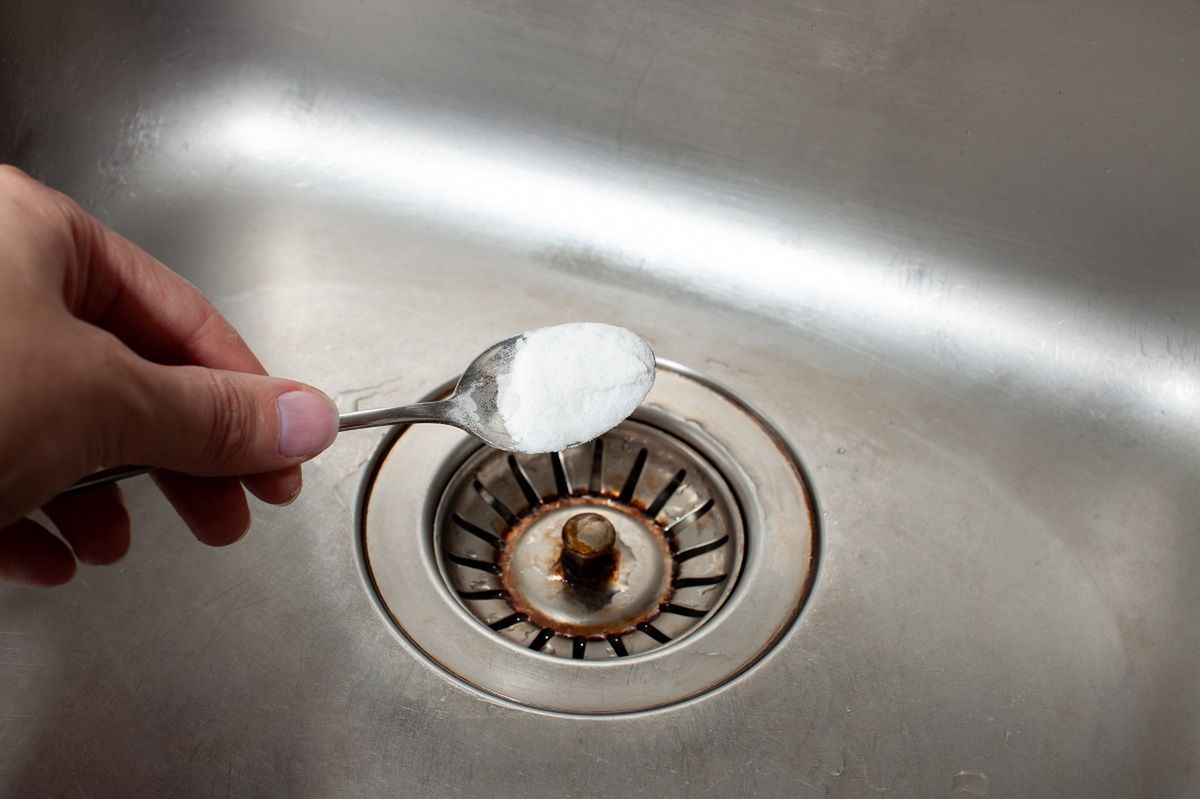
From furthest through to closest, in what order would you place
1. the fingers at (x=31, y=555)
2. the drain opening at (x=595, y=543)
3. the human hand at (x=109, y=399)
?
the drain opening at (x=595, y=543)
the fingers at (x=31, y=555)
the human hand at (x=109, y=399)

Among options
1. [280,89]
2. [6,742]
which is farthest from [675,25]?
[6,742]

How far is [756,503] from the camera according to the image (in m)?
0.61

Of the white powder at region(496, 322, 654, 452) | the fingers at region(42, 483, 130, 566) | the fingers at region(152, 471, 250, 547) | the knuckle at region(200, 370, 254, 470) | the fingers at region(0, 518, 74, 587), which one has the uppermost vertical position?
the white powder at region(496, 322, 654, 452)

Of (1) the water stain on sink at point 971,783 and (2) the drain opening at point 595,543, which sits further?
(2) the drain opening at point 595,543

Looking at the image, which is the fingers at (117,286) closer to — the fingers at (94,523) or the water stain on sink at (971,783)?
the fingers at (94,523)

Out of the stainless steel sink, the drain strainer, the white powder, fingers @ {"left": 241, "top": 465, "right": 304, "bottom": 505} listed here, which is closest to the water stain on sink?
the stainless steel sink

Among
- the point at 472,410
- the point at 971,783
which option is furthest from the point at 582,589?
the point at 971,783

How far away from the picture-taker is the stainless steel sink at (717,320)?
1.67 feet

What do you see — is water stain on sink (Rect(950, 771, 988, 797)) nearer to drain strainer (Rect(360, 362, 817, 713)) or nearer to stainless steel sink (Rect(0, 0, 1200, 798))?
stainless steel sink (Rect(0, 0, 1200, 798))

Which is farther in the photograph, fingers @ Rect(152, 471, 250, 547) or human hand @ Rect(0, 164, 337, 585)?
fingers @ Rect(152, 471, 250, 547)

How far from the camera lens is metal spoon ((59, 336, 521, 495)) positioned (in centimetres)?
52

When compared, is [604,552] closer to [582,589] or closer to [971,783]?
[582,589]

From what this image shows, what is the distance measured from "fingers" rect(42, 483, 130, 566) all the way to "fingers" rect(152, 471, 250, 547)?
0.03 meters

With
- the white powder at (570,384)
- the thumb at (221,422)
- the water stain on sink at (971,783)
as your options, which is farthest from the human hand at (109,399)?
the water stain on sink at (971,783)
